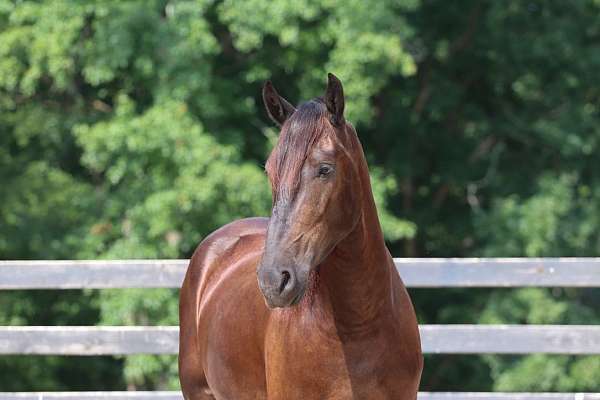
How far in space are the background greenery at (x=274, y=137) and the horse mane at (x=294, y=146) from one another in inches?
307

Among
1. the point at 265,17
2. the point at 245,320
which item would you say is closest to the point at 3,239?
the point at 265,17

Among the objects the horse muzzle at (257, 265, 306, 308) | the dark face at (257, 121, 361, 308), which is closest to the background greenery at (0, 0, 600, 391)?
the dark face at (257, 121, 361, 308)

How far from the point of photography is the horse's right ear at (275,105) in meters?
3.35

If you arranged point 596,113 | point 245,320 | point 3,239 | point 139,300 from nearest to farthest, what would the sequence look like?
1. point 245,320
2. point 139,300
3. point 3,239
4. point 596,113

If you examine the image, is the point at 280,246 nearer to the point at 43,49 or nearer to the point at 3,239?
the point at 43,49

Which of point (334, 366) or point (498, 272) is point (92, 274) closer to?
point (498, 272)

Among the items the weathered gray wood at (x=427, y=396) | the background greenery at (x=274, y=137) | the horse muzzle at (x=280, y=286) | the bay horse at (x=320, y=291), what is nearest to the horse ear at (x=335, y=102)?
the bay horse at (x=320, y=291)

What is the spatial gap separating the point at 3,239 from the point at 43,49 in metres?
2.67

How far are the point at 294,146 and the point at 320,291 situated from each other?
1.74ft

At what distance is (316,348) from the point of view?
3.34m

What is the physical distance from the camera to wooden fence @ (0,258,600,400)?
18.5 ft

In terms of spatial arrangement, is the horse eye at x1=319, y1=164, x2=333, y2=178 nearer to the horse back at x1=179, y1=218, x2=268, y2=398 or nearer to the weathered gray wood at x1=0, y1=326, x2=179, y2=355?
the horse back at x1=179, y1=218, x2=268, y2=398

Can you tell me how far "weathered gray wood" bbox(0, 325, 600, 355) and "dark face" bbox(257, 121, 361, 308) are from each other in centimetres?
258

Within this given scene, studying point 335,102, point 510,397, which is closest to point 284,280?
point 335,102
